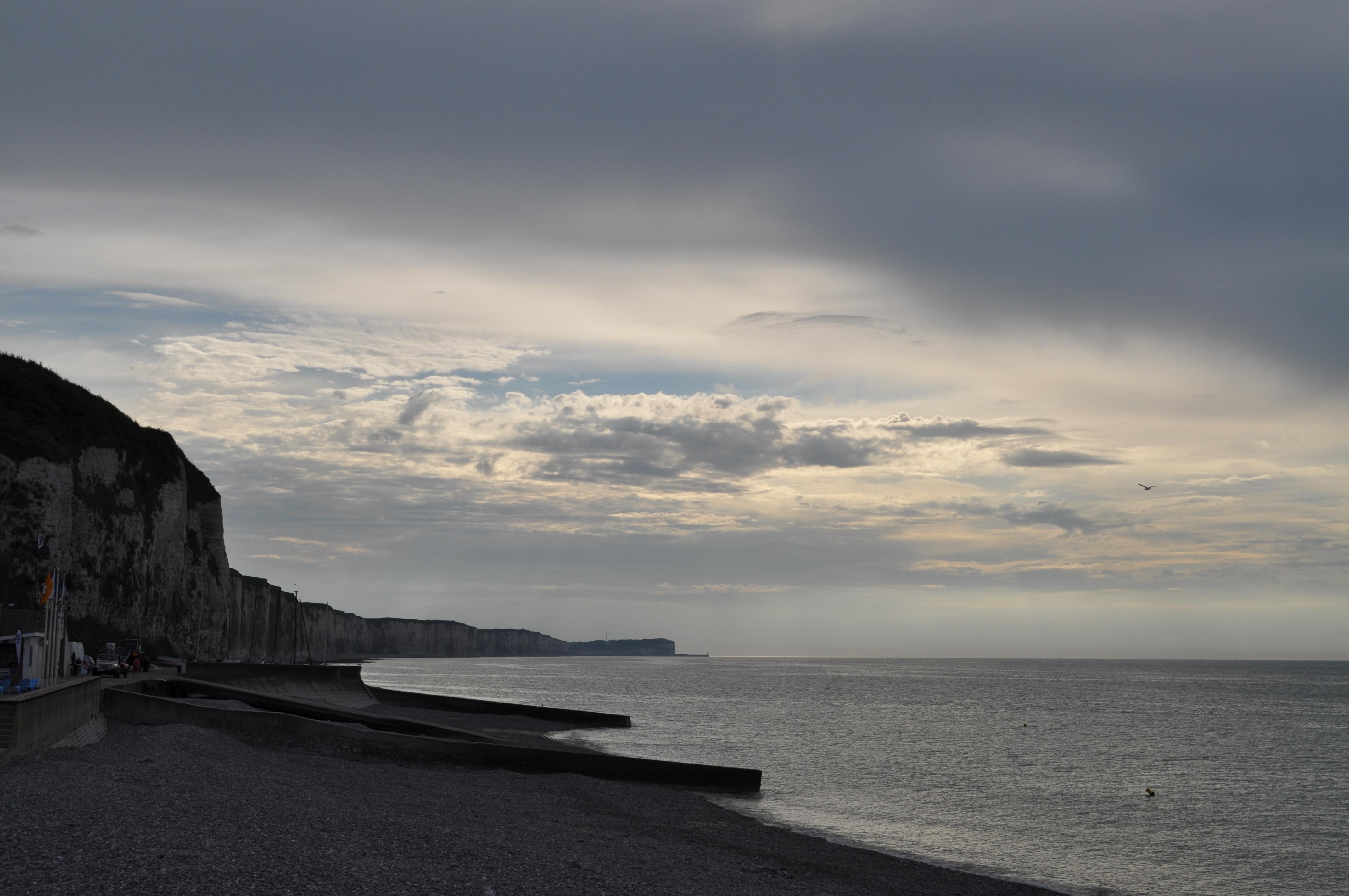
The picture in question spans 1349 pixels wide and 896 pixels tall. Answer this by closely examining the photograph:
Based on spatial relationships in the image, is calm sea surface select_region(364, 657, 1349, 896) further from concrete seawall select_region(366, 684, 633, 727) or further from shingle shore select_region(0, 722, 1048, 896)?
shingle shore select_region(0, 722, 1048, 896)

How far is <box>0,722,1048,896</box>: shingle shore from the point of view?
1363 cm

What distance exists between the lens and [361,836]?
57.8 ft

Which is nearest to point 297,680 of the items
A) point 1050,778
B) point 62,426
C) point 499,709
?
point 499,709

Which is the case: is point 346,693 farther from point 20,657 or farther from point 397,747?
point 20,657

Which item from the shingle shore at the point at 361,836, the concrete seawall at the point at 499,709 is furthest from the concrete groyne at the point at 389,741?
the concrete seawall at the point at 499,709

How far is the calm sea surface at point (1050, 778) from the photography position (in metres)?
26.2

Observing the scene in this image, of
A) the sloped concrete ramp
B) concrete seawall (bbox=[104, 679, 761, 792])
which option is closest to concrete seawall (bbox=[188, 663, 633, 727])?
the sloped concrete ramp

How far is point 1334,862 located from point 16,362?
72.6m

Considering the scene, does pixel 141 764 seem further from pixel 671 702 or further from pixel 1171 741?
pixel 671 702

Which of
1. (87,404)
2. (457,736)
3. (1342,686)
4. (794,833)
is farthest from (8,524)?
(1342,686)

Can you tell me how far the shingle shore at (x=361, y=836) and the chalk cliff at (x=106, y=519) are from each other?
55.4 ft

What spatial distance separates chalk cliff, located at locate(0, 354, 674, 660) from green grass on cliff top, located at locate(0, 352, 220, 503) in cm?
9

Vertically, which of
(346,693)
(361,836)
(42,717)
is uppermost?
(42,717)

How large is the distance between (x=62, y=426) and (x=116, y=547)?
777cm
